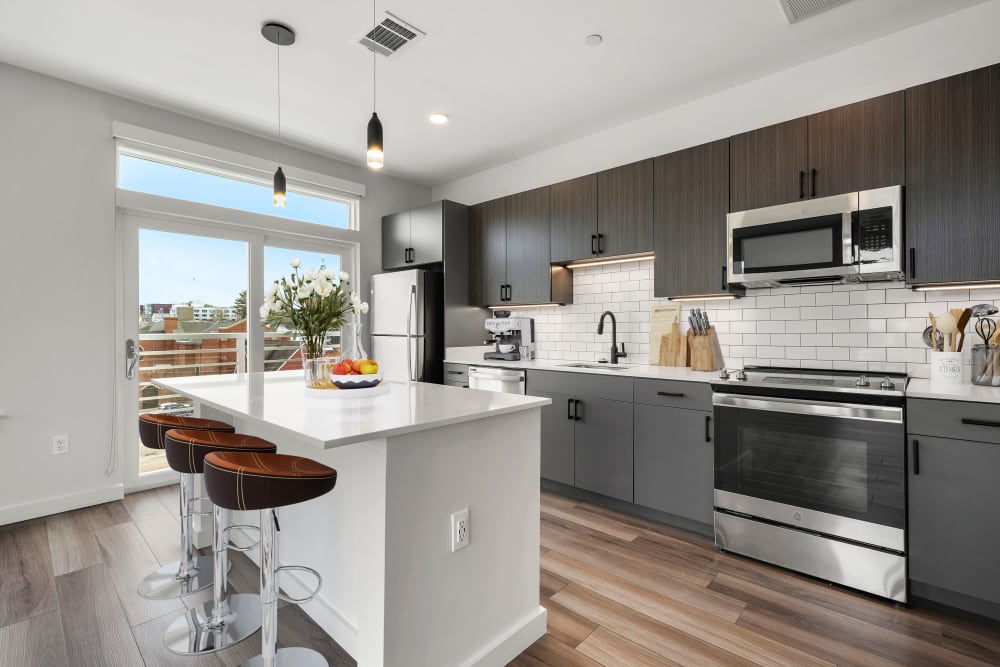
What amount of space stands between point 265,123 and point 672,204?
311 centimetres

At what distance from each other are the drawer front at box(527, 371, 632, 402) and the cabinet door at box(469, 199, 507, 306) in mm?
1065

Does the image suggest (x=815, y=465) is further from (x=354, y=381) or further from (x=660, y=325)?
(x=354, y=381)

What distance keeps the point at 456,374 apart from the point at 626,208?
6.38ft

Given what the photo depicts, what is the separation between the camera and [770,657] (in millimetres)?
1743

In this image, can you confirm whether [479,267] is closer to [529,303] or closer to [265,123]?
[529,303]

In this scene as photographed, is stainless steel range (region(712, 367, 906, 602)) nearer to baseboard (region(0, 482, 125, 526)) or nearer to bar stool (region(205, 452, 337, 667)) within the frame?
bar stool (region(205, 452, 337, 667))

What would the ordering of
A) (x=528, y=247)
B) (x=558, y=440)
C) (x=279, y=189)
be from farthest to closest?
(x=528, y=247)
(x=558, y=440)
(x=279, y=189)

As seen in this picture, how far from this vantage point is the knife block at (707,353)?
314cm

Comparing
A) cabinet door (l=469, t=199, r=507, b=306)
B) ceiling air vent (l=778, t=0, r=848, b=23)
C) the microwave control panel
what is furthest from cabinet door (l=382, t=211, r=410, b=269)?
the microwave control panel

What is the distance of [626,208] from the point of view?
3.43 metres

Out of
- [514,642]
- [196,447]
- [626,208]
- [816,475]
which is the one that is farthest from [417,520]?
[626,208]

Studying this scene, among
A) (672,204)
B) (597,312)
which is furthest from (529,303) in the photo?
(672,204)

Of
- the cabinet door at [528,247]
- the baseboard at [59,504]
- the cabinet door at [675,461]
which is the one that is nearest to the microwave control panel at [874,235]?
the cabinet door at [675,461]

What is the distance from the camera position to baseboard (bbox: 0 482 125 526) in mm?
2947
